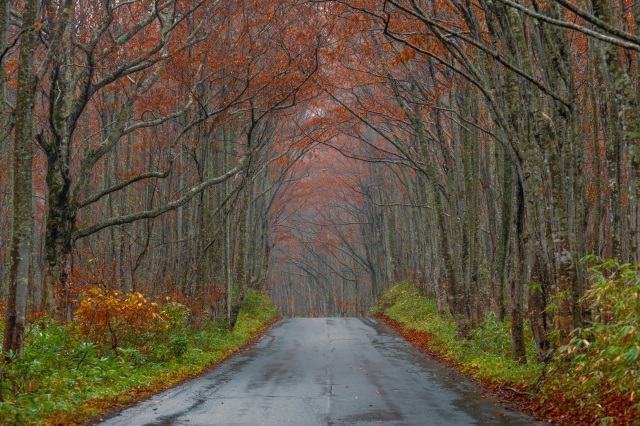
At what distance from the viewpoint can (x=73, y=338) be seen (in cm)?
1169

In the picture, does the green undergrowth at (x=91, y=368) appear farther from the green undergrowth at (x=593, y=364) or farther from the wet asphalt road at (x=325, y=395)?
the green undergrowth at (x=593, y=364)

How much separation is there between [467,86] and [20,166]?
37.4ft

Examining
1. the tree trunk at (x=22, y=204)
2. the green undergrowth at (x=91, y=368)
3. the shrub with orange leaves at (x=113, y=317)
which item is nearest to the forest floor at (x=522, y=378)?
the green undergrowth at (x=91, y=368)

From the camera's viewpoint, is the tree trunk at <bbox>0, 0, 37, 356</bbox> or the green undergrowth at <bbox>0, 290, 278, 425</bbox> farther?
the tree trunk at <bbox>0, 0, 37, 356</bbox>

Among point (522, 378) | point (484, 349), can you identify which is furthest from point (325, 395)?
point (484, 349)

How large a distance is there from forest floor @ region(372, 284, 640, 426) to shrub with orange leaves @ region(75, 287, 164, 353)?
6.70 meters

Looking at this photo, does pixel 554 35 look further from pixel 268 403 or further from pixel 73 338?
pixel 73 338

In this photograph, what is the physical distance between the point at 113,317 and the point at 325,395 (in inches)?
205

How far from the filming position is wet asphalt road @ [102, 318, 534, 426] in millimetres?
7730

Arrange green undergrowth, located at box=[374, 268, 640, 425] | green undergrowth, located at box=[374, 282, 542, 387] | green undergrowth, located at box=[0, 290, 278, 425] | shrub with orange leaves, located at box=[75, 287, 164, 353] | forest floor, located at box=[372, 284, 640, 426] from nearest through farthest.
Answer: green undergrowth, located at box=[374, 268, 640, 425], forest floor, located at box=[372, 284, 640, 426], green undergrowth, located at box=[0, 290, 278, 425], green undergrowth, located at box=[374, 282, 542, 387], shrub with orange leaves, located at box=[75, 287, 164, 353]

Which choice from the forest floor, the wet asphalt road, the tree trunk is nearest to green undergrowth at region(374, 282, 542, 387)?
the forest floor

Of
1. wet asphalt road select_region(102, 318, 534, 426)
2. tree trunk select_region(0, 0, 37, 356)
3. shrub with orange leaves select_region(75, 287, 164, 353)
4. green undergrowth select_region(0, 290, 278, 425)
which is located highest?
tree trunk select_region(0, 0, 37, 356)

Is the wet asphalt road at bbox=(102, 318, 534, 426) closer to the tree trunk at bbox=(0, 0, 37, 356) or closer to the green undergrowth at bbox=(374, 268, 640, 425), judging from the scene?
the green undergrowth at bbox=(374, 268, 640, 425)

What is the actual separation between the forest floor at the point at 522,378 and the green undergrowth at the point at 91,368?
5.70 m
